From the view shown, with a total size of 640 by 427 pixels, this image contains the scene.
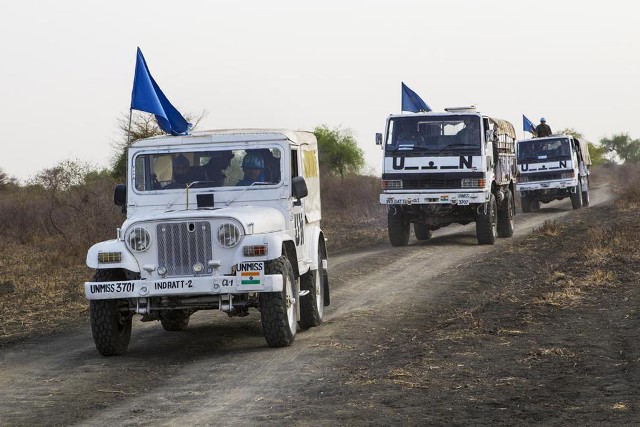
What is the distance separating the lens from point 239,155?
10.7m

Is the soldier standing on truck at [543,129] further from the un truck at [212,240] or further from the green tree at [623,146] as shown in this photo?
the green tree at [623,146]

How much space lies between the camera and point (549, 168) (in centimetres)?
3250

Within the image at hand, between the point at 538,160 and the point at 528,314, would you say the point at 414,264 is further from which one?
the point at 538,160

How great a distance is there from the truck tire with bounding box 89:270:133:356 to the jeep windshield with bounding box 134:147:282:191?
4.36 ft

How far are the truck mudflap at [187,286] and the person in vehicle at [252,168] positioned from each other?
5.05 ft

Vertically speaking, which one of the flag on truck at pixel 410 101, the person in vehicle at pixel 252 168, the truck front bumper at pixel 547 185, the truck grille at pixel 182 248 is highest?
the flag on truck at pixel 410 101

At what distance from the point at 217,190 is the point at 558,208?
25731mm

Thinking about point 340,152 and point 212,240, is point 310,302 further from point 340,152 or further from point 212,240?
point 340,152

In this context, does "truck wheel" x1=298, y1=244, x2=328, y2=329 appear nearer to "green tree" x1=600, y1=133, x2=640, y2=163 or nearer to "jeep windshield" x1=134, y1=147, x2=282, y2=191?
"jeep windshield" x1=134, y1=147, x2=282, y2=191

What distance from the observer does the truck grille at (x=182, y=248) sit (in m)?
9.59

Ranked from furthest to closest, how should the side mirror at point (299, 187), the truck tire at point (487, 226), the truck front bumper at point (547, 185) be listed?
the truck front bumper at point (547, 185)
the truck tire at point (487, 226)
the side mirror at point (299, 187)

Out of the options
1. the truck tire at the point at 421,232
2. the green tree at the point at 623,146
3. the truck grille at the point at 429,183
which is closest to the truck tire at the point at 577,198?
the truck tire at the point at 421,232

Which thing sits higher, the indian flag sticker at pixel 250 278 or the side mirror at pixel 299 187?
the side mirror at pixel 299 187

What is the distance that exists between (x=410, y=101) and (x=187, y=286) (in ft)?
48.8
